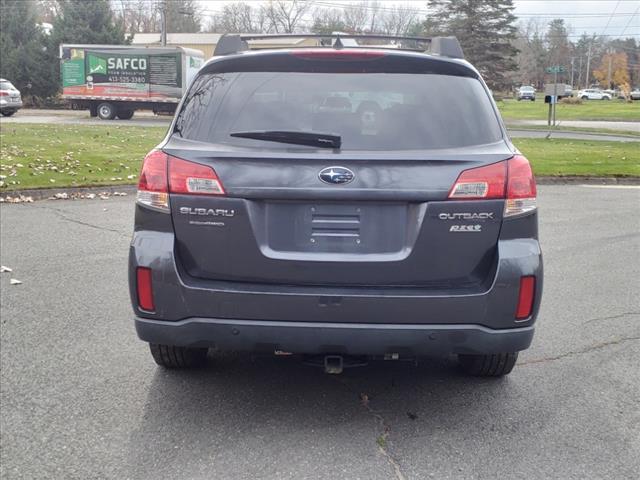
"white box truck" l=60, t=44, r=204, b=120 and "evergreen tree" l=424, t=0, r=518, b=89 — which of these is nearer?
"white box truck" l=60, t=44, r=204, b=120

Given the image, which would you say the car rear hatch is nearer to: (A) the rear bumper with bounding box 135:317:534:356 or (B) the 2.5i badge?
(B) the 2.5i badge

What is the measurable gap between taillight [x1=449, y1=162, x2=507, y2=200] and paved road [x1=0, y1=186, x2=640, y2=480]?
1.20m

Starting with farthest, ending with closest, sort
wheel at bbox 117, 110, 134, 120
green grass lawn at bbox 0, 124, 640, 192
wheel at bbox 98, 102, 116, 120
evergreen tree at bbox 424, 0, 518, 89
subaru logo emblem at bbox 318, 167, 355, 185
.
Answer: evergreen tree at bbox 424, 0, 518, 89, wheel at bbox 117, 110, 134, 120, wheel at bbox 98, 102, 116, 120, green grass lawn at bbox 0, 124, 640, 192, subaru logo emblem at bbox 318, 167, 355, 185

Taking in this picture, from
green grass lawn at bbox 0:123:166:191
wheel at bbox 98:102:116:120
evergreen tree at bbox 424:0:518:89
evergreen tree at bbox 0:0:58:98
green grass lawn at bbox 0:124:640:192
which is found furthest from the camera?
evergreen tree at bbox 424:0:518:89

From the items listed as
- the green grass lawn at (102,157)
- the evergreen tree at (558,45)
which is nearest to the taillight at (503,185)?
the green grass lawn at (102,157)

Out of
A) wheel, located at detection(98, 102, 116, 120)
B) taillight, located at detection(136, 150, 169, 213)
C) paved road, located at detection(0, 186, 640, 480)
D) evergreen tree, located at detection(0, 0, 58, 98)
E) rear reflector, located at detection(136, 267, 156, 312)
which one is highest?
evergreen tree, located at detection(0, 0, 58, 98)

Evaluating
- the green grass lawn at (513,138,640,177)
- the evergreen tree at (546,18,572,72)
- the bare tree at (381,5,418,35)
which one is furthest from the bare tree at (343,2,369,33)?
the green grass lawn at (513,138,640,177)

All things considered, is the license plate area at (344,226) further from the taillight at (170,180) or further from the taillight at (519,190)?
the taillight at (519,190)

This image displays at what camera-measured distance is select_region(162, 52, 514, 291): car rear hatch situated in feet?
10.1

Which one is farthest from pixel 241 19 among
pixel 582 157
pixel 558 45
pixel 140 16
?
pixel 582 157

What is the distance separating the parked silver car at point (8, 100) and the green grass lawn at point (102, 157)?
39.3 ft

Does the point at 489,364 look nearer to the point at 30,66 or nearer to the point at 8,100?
the point at 8,100

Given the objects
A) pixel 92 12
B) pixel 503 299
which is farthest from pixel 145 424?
pixel 92 12

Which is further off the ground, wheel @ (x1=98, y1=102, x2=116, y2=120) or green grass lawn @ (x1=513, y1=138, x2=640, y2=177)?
wheel @ (x1=98, y1=102, x2=116, y2=120)
